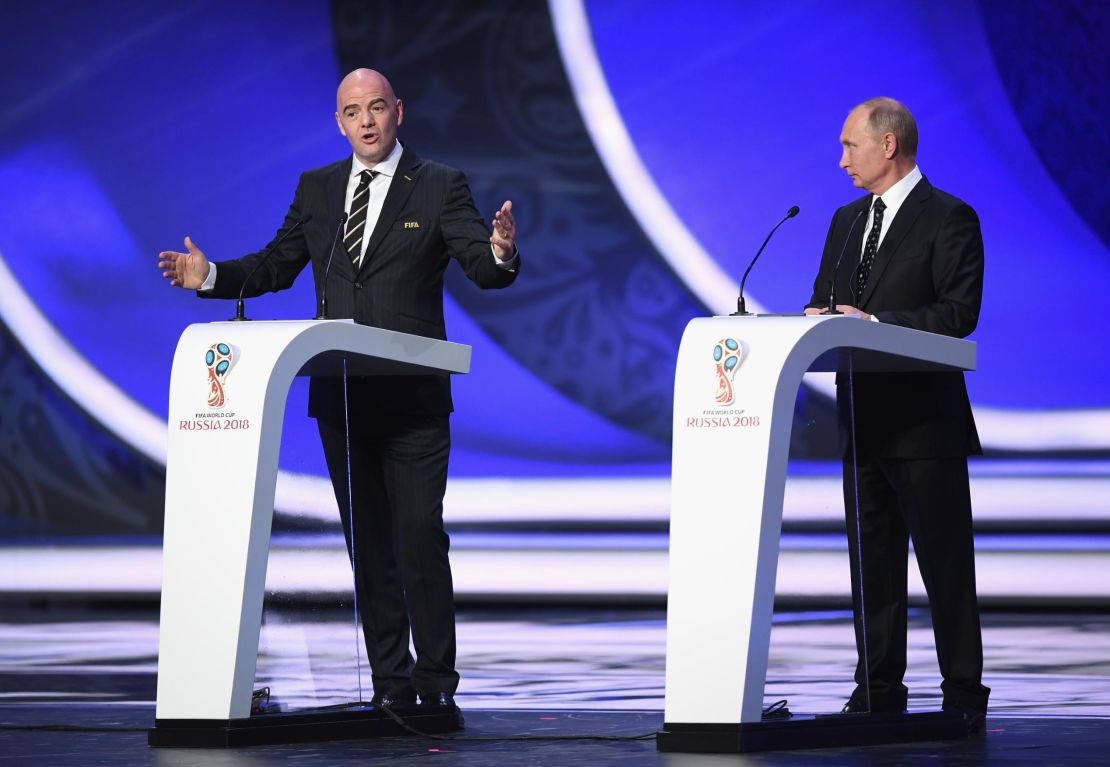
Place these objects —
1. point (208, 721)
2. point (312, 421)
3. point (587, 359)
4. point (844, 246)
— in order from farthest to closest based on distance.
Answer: point (587, 359) → point (844, 246) → point (312, 421) → point (208, 721)

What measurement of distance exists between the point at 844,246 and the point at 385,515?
1206 millimetres

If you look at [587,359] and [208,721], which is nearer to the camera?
[208,721]

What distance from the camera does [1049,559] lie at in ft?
21.9

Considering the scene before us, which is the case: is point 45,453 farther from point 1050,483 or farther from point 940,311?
point 940,311

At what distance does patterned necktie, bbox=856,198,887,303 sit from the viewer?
3764mm

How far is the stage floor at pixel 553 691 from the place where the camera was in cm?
312

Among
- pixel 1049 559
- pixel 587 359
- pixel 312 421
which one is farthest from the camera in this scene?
pixel 587 359

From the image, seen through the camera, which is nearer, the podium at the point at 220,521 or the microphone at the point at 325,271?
the podium at the point at 220,521

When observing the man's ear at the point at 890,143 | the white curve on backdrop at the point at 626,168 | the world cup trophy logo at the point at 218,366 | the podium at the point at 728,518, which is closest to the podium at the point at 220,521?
the world cup trophy logo at the point at 218,366

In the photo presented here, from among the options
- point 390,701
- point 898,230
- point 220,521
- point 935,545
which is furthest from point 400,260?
point 935,545

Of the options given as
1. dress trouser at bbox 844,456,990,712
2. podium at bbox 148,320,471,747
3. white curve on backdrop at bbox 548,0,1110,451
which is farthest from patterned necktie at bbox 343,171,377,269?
white curve on backdrop at bbox 548,0,1110,451

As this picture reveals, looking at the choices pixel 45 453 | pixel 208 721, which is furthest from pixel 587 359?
pixel 208 721

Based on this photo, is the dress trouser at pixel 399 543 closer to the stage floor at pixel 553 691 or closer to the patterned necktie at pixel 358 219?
the stage floor at pixel 553 691

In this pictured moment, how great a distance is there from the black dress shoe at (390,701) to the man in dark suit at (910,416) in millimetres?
1036
